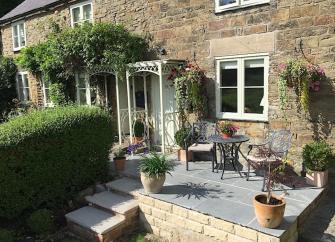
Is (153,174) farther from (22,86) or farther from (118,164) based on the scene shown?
(22,86)

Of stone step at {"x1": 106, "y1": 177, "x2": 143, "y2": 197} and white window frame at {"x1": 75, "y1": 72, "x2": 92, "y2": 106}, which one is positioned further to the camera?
white window frame at {"x1": 75, "y1": 72, "x2": 92, "y2": 106}

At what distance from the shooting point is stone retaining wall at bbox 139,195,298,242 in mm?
4539

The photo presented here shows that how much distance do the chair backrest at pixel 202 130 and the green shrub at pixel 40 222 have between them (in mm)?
3650

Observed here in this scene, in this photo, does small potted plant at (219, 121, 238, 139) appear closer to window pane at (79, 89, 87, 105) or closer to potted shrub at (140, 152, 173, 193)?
potted shrub at (140, 152, 173, 193)

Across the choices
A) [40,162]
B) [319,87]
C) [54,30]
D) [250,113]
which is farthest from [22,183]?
[54,30]

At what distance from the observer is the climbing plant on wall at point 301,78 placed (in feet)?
19.9

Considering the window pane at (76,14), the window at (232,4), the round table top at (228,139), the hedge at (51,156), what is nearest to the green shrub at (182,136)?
the round table top at (228,139)

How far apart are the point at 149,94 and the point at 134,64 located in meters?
1.35

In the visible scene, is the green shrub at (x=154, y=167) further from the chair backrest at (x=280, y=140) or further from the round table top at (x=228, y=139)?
the chair backrest at (x=280, y=140)

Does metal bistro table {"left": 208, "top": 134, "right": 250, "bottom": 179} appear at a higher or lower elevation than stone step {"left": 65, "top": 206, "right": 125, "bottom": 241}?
higher

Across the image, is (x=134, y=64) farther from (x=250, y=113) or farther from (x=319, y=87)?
(x=319, y=87)

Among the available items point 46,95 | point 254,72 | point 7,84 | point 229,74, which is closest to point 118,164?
point 229,74

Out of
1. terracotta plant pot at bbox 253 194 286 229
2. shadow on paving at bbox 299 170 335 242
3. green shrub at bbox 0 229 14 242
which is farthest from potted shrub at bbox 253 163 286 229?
green shrub at bbox 0 229 14 242

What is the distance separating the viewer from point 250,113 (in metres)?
7.36
